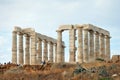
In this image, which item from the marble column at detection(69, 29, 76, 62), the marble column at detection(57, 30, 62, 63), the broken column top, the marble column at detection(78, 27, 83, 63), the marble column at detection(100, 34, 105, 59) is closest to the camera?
the broken column top

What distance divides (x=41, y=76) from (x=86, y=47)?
30856 millimetres

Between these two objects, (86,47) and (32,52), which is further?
(32,52)

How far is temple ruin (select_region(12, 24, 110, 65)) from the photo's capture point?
74.4m

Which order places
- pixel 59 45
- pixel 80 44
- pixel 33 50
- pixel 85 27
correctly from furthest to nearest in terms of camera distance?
pixel 33 50, pixel 59 45, pixel 80 44, pixel 85 27

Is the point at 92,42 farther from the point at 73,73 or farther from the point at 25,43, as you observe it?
the point at 73,73

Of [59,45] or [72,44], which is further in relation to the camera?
[59,45]

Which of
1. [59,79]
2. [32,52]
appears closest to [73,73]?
[59,79]

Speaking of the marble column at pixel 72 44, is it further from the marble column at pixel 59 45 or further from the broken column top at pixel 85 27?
the marble column at pixel 59 45

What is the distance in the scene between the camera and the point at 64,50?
275 feet

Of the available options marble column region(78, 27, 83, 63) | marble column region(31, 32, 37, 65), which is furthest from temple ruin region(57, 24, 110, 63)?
marble column region(31, 32, 37, 65)

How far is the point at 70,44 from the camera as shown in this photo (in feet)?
247

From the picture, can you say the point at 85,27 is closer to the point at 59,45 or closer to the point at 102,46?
the point at 59,45

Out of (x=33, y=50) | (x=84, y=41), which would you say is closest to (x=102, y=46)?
(x=84, y=41)

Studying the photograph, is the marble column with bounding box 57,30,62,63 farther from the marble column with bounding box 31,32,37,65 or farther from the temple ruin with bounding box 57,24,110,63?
the marble column with bounding box 31,32,37,65
